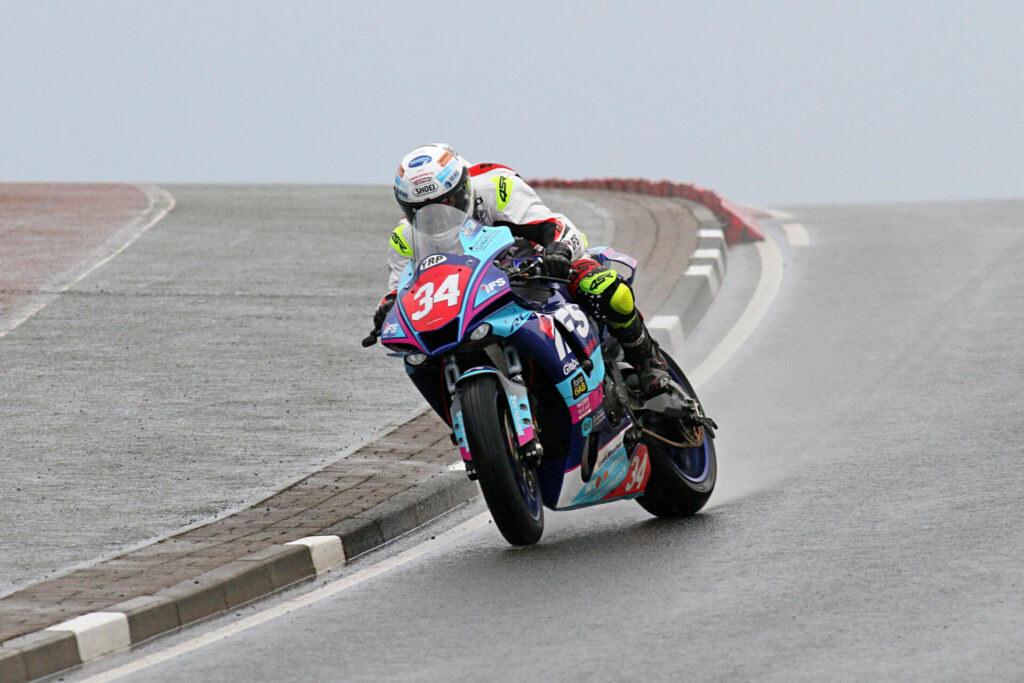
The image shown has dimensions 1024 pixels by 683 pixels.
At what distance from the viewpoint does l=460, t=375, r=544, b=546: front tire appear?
23.3 ft

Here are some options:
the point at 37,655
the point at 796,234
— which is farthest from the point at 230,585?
the point at 796,234

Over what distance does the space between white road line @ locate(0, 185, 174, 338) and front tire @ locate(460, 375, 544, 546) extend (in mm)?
7405

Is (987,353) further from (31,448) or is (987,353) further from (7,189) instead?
(7,189)

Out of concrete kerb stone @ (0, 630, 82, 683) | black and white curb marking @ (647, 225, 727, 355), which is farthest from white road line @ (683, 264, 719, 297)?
concrete kerb stone @ (0, 630, 82, 683)

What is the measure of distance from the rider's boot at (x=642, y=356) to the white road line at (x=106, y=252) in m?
7.03

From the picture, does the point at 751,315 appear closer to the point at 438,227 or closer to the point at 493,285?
the point at 438,227

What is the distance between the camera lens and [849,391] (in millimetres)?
11062

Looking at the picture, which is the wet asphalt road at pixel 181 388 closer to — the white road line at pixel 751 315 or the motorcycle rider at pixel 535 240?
the motorcycle rider at pixel 535 240

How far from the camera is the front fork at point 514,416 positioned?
7215 mm

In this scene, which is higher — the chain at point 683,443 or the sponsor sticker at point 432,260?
the sponsor sticker at point 432,260

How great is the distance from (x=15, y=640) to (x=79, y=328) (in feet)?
25.4

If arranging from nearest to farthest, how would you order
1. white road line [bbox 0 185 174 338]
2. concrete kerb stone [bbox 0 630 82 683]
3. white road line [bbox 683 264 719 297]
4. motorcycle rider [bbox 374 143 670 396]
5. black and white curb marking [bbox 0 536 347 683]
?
concrete kerb stone [bbox 0 630 82 683] < black and white curb marking [bbox 0 536 347 683] < motorcycle rider [bbox 374 143 670 396] < white road line [bbox 0 185 174 338] < white road line [bbox 683 264 719 297]

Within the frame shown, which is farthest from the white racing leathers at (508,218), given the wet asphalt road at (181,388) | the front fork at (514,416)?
the wet asphalt road at (181,388)

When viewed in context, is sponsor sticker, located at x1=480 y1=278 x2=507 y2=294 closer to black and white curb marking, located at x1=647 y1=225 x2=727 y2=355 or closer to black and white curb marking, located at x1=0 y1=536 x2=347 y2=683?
black and white curb marking, located at x1=0 y1=536 x2=347 y2=683
